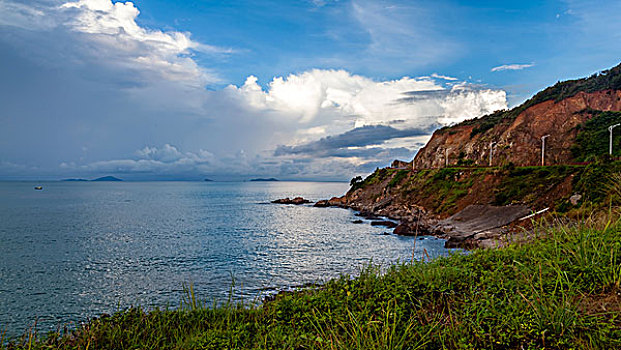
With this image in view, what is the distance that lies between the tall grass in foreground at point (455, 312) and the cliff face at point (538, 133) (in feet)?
184

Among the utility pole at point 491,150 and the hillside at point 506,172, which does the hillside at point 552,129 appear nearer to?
the hillside at point 506,172

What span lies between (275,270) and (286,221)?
3111cm

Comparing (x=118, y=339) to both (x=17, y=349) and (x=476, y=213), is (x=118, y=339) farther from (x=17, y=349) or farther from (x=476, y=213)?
(x=476, y=213)

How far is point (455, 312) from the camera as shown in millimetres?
5488

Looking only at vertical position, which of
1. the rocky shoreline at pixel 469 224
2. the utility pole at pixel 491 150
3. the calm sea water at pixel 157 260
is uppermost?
the utility pole at pixel 491 150

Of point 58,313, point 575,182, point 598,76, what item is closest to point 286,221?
point 575,182

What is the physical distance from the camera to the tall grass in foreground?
439 cm

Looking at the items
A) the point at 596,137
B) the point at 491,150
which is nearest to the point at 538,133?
the point at 491,150

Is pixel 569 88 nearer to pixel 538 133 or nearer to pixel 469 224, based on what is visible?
pixel 538 133

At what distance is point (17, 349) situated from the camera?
681 cm

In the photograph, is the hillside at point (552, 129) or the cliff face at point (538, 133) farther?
the cliff face at point (538, 133)

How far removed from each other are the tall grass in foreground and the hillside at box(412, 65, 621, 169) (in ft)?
173

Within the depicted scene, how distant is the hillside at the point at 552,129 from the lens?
56.3 metres

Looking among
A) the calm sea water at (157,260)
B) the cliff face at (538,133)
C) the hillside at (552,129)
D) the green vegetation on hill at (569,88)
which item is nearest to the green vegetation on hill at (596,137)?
the hillside at (552,129)
